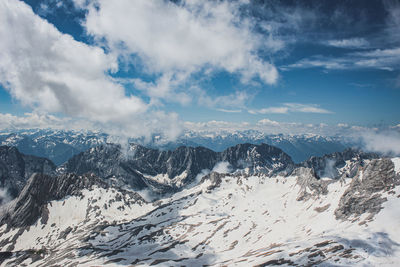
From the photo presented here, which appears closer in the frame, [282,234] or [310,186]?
[282,234]

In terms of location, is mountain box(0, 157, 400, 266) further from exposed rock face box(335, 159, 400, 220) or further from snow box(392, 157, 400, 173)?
snow box(392, 157, 400, 173)

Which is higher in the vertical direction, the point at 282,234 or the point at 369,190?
the point at 369,190

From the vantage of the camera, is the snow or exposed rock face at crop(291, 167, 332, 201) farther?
exposed rock face at crop(291, 167, 332, 201)

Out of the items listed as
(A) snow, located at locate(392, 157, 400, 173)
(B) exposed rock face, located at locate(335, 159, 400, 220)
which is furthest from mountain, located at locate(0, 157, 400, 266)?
(A) snow, located at locate(392, 157, 400, 173)

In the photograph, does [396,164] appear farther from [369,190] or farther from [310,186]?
[310,186]

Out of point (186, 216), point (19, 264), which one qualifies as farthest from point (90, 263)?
point (186, 216)

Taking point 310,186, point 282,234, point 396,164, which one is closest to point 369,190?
point 396,164

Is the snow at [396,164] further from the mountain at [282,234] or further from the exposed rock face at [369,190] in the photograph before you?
the exposed rock face at [369,190]

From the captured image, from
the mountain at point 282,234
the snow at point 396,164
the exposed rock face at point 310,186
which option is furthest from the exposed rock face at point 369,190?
the exposed rock face at point 310,186

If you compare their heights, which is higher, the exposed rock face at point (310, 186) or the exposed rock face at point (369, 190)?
the exposed rock face at point (369, 190)
